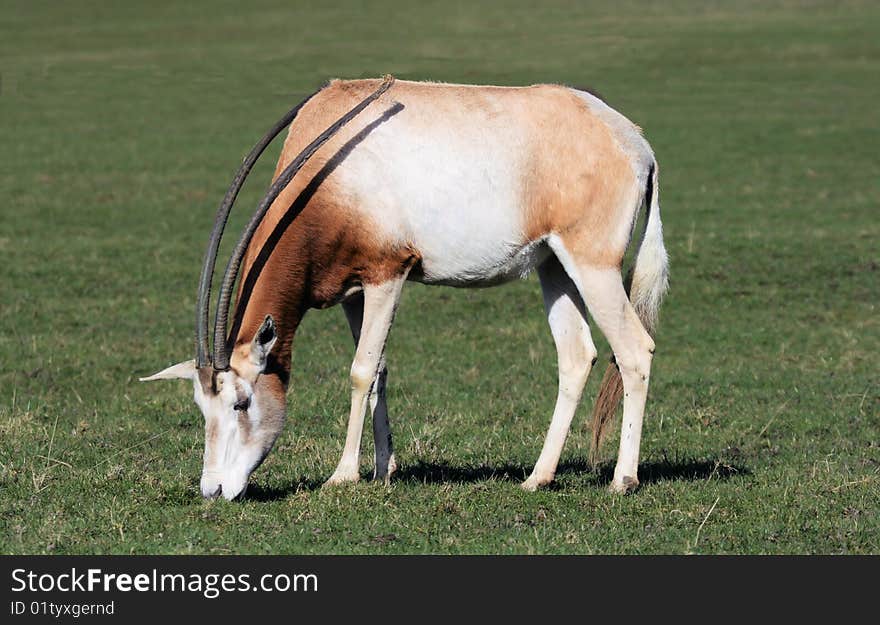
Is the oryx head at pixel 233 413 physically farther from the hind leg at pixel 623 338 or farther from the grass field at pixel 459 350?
the hind leg at pixel 623 338

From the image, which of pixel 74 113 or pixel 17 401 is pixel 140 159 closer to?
pixel 74 113

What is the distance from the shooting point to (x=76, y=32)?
45.6 meters

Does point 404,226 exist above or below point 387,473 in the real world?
above

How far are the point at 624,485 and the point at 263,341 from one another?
238 cm

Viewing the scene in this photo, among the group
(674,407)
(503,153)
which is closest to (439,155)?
(503,153)

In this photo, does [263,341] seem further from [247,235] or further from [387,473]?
[387,473]

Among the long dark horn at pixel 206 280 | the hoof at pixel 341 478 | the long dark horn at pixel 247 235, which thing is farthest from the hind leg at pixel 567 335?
the long dark horn at pixel 206 280

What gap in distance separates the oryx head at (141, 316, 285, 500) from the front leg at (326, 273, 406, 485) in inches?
23.5

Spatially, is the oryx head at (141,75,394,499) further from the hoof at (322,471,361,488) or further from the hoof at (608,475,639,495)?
the hoof at (608,475,639,495)

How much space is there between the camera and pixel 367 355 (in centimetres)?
804

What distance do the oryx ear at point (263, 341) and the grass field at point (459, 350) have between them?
845 millimetres

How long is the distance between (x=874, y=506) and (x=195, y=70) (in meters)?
34.9

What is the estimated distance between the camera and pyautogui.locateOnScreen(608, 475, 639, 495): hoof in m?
8.02

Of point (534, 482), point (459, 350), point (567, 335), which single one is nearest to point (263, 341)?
point (534, 482)
